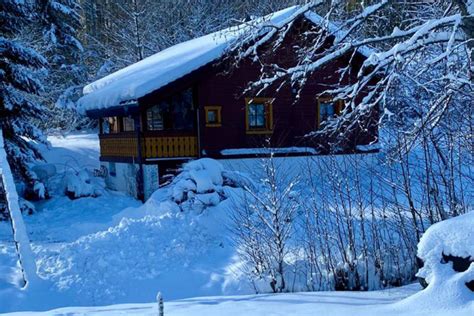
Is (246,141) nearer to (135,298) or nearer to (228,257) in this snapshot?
(228,257)

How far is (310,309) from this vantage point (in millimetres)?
5707

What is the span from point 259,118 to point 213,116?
1.83 m

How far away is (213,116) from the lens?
19266mm

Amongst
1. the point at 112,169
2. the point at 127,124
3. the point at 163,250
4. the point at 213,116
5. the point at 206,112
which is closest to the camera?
the point at 163,250

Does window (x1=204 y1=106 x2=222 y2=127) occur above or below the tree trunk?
above

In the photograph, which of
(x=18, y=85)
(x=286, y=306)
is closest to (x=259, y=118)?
(x=18, y=85)

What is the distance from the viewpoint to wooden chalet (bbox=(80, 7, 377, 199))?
1783 centimetres

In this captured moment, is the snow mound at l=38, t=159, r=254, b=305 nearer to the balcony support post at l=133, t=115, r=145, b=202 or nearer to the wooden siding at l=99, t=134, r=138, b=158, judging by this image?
the balcony support post at l=133, t=115, r=145, b=202

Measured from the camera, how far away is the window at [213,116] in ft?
62.6

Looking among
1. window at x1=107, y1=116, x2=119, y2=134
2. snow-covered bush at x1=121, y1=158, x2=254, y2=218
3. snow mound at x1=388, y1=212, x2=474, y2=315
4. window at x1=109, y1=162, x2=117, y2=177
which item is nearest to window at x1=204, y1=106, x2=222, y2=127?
snow-covered bush at x1=121, y1=158, x2=254, y2=218

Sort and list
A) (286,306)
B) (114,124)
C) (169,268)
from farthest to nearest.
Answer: (114,124), (169,268), (286,306)

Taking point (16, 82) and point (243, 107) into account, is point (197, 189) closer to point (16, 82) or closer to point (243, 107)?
point (243, 107)

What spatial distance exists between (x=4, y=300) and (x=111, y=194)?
40.1 ft

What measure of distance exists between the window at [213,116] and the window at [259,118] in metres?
1.17
